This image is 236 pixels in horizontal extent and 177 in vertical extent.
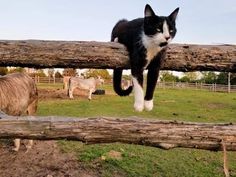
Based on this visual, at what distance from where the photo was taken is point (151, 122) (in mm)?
3166

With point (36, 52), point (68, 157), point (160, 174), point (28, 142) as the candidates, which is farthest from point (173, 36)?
point (28, 142)

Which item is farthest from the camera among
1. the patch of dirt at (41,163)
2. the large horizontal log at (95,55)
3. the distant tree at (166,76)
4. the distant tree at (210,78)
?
the distant tree at (210,78)

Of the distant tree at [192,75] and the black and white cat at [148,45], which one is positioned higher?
the distant tree at [192,75]

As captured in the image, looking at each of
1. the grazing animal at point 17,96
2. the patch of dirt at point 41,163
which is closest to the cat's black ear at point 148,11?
the patch of dirt at point 41,163

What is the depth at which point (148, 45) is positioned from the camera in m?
3.23

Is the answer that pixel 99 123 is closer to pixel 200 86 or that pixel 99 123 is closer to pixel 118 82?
pixel 118 82

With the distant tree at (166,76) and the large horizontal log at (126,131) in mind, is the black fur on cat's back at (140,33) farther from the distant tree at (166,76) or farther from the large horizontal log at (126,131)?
the distant tree at (166,76)

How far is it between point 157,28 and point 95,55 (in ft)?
1.77

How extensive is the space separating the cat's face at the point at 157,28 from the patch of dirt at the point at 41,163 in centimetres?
377

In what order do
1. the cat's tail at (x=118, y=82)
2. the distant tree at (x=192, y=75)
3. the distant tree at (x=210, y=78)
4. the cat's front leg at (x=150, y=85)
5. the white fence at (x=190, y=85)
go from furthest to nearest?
the distant tree at (x=192, y=75), the distant tree at (x=210, y=78), the white fence at (x=190, y=85), the cat's tail at (x=118, y=82), the cat's front leg at (x=150, y=85)

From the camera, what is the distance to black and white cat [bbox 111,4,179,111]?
3227 mm

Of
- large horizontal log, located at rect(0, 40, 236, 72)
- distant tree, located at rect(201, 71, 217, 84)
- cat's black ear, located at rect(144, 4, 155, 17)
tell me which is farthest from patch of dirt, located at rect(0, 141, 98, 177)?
distant tree, located at rect(201, 71, 217, 84)

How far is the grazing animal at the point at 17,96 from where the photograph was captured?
824cm

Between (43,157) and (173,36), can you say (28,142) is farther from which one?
(173,36)
